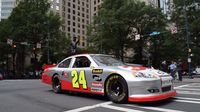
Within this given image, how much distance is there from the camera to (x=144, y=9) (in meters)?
48.4

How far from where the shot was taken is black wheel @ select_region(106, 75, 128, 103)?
8.28 m

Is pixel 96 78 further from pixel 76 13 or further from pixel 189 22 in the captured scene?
pixel 76 13

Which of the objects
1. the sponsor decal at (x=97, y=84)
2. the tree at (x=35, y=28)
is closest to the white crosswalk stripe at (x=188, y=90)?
the sponsor decal at (x=97, y=84)

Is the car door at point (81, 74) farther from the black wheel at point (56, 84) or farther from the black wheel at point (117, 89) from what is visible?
the black wheel at point (56, 84)

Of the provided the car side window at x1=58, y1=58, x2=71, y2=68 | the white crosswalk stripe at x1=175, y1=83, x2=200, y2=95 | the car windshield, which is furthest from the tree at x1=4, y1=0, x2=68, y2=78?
the car windshield

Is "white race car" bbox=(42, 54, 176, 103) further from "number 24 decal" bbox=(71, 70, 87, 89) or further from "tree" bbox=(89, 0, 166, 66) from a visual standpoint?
"tree" bbox=(89, 0, 166, 66)

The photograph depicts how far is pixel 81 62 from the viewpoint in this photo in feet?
33.6

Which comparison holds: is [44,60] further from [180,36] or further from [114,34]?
[180,36]

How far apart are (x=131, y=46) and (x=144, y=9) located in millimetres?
6386

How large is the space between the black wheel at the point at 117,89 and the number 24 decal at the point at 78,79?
1146mm

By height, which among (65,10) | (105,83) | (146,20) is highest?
(65,10)

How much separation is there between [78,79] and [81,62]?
0.62 meters

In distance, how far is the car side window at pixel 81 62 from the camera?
9.91 metres

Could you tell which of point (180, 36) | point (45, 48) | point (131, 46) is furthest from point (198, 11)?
point (45, 48)
